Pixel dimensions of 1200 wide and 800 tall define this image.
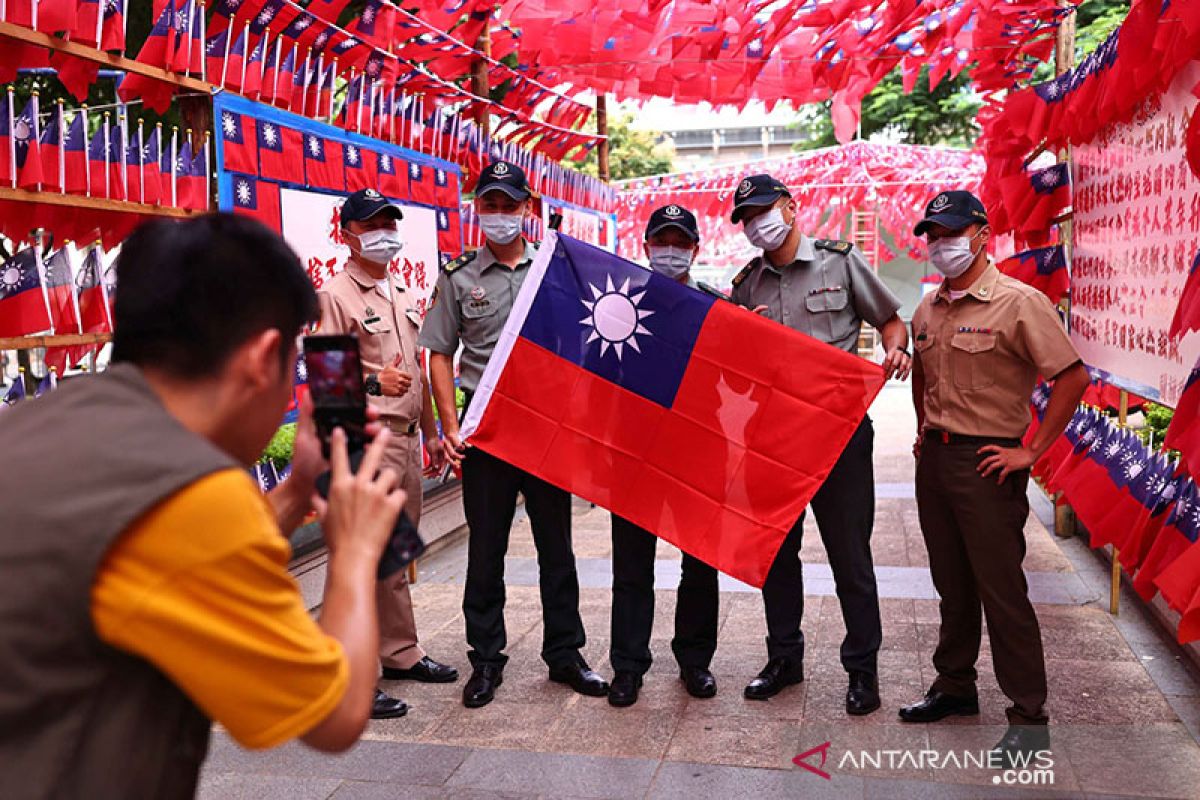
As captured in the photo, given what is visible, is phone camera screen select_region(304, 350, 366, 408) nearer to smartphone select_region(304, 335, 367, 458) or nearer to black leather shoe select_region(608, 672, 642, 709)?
smartphone select_region(304, 335, 367, 458)

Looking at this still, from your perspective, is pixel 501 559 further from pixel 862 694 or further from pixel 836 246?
pixel 836 246

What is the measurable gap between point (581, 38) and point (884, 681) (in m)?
4.00

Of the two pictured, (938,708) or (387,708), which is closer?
(938,708)

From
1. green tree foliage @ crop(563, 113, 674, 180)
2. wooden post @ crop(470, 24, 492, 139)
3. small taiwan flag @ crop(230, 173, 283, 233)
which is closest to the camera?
small taiwan flag @ crop(230, 173, 283, 233)

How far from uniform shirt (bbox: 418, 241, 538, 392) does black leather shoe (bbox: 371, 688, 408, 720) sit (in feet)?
3.96

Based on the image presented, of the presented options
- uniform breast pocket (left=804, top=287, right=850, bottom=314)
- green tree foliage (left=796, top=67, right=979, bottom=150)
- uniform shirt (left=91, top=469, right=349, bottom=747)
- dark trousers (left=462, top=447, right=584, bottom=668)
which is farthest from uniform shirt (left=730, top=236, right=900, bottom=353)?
green tree foliage (left=796, top=67, right=979, bottom=150)

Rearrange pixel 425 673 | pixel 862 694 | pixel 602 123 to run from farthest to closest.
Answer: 1. pixel 602 123
2. pixel 425 673
3. pixel 862 694

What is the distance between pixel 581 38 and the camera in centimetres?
619

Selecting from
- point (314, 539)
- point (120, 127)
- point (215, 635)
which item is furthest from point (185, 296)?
point (314, 539)

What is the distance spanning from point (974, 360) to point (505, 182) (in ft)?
6.12

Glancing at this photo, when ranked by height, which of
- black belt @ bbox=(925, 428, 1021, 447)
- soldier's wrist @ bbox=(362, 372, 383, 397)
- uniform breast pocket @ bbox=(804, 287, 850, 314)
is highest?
uniform breast pocket @ bbox=(804, 287, 850, 314)

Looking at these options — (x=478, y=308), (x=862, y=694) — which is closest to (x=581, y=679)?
(x=862, y=694)

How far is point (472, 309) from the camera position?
13.8ft

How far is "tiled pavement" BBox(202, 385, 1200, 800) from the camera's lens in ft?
10.5
